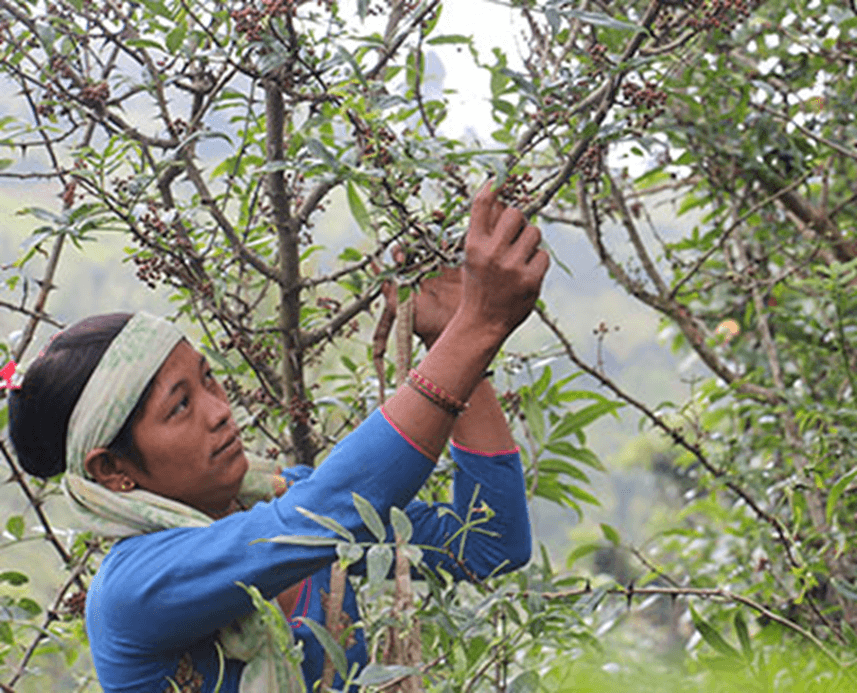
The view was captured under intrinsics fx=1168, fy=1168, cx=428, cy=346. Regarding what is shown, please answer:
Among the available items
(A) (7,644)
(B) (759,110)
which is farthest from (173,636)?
(B) (759,110)

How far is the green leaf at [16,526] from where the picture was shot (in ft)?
6.08

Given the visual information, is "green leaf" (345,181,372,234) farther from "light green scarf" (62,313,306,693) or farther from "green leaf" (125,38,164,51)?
"green leaf" (125,38,164,51)

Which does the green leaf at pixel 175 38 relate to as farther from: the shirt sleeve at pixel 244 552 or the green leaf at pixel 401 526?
the green leaf at pixel 401 526

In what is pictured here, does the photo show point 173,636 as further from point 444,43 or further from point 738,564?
point 738,564

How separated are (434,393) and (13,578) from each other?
3.38ft

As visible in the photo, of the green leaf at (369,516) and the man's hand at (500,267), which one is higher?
the man's hand at (500,267)

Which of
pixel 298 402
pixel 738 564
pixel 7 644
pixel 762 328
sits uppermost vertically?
pixel 762 328

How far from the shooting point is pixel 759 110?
2.12 metres

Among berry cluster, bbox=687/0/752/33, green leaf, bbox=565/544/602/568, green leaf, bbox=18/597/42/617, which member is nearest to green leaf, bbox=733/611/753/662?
berry cluster, bbox=687/0/752/33

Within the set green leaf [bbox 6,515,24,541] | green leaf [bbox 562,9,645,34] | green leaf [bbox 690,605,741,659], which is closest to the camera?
green leaf [bbox 690,605,741,659]

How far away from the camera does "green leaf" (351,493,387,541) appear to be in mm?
887

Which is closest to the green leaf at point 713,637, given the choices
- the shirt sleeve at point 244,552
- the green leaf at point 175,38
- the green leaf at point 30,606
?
the shirt sleeve at point 244,552

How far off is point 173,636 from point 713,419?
6.02ft

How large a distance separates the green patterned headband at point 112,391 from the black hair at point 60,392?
0.02 meters
